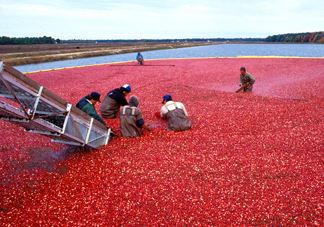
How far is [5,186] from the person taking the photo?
764 cm

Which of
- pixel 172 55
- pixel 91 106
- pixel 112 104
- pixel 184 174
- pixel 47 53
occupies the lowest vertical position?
pixel 184 174

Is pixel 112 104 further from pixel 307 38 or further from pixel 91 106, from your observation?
pixel 307 38

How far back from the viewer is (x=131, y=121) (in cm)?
970

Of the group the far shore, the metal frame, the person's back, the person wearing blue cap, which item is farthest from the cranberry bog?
the far shore

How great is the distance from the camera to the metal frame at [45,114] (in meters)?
6.32

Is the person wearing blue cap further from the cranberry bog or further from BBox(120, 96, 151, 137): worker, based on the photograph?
BBox(120, 96, 151, 137): worker

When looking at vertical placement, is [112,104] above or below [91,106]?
below

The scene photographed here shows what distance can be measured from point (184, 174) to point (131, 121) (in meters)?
3.03

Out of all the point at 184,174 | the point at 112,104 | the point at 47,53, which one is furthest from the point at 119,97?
the point at 47,53

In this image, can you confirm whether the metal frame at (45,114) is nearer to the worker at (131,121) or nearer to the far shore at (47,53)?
the worker at (131,121)

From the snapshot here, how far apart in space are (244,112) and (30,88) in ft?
26.4

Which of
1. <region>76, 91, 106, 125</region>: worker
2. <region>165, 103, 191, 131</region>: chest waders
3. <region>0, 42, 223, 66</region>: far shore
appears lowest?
<region>165, 103, 191, 131</region>: chest waders

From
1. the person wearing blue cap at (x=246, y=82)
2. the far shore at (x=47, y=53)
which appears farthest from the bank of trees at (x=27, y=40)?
the person wearing blue cap at (x=246, y=82)

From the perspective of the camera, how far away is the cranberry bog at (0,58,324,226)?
593 centimetres
